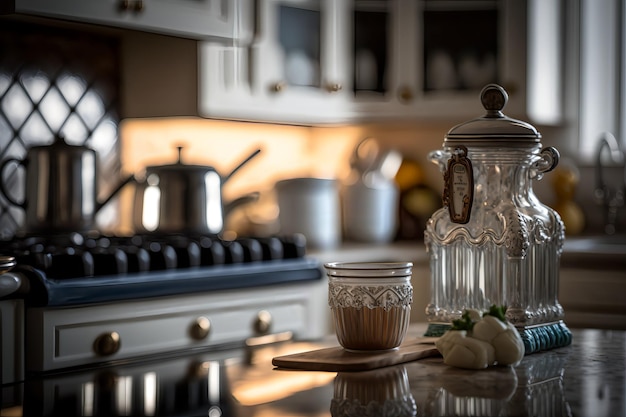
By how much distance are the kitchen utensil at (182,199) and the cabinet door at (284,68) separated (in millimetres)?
353

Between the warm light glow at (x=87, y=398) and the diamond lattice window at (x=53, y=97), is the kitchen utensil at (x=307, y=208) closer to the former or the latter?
the diamond lattice window at (x=53, y=97)

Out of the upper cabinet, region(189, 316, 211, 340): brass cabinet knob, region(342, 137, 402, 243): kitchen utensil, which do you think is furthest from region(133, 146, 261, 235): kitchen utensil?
region(342, 137, 402, 243): kitchen utensil

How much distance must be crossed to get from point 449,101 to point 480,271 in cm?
204

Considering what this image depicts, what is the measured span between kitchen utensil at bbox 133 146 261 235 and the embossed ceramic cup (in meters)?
1.30

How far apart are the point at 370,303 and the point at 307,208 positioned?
188 cm

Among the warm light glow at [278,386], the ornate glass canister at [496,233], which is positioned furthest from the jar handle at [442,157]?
the warm light glow at [278,386]

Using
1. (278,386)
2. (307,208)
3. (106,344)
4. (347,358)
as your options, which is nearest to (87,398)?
(278,386)

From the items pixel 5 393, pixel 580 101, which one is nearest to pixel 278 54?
pixel 580 101

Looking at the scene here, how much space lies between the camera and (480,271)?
1.26m

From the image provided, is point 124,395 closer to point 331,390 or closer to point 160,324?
point 331,390

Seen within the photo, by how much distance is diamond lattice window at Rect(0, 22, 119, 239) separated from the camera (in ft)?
8.45

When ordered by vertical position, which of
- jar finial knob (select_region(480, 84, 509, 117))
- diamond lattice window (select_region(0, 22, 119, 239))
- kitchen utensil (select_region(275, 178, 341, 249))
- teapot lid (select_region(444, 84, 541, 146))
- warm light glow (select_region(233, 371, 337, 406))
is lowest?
warm light glow (select_region(233, 371, 337, 406))

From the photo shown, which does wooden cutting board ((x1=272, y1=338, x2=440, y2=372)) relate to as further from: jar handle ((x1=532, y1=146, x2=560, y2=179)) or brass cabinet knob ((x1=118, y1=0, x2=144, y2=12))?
brass cabinet knob ((x1=118, y1=0, x2=144, y2=12))

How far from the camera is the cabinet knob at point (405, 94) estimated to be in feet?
10.8
